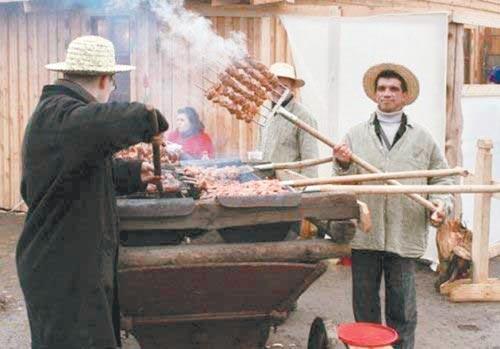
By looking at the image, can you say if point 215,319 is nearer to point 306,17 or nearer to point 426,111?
point 426,111

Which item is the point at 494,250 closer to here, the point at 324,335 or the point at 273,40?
the point at 273,40

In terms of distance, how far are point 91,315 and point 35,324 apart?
33 centimetres

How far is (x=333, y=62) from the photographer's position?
8.76 meters

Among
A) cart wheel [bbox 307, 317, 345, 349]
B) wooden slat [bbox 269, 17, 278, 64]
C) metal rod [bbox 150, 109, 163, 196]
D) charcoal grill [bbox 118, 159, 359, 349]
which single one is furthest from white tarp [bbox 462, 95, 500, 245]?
metal rod [bbox 150, 109, 163, 196]

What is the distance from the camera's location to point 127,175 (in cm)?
435

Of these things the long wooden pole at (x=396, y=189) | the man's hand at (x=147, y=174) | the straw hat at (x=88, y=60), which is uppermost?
the straw hat at (x=88, y=60)

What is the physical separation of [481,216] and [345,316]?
1.69 m

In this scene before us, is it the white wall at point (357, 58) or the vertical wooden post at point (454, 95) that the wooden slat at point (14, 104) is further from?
the vertical wooden post at point (454, 95)

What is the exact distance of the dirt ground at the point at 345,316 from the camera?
649 cm

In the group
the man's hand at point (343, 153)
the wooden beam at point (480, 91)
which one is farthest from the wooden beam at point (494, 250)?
the man's hand at point (343, 153)

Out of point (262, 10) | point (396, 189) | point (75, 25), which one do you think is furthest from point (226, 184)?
point (75, 25)

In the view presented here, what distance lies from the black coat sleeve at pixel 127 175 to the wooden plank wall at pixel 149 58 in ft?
17.5

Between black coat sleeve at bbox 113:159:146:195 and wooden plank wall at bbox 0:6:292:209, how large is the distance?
5.35 meters

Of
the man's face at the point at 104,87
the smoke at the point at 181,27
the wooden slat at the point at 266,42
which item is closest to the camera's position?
the man's face at the point at 104,87
